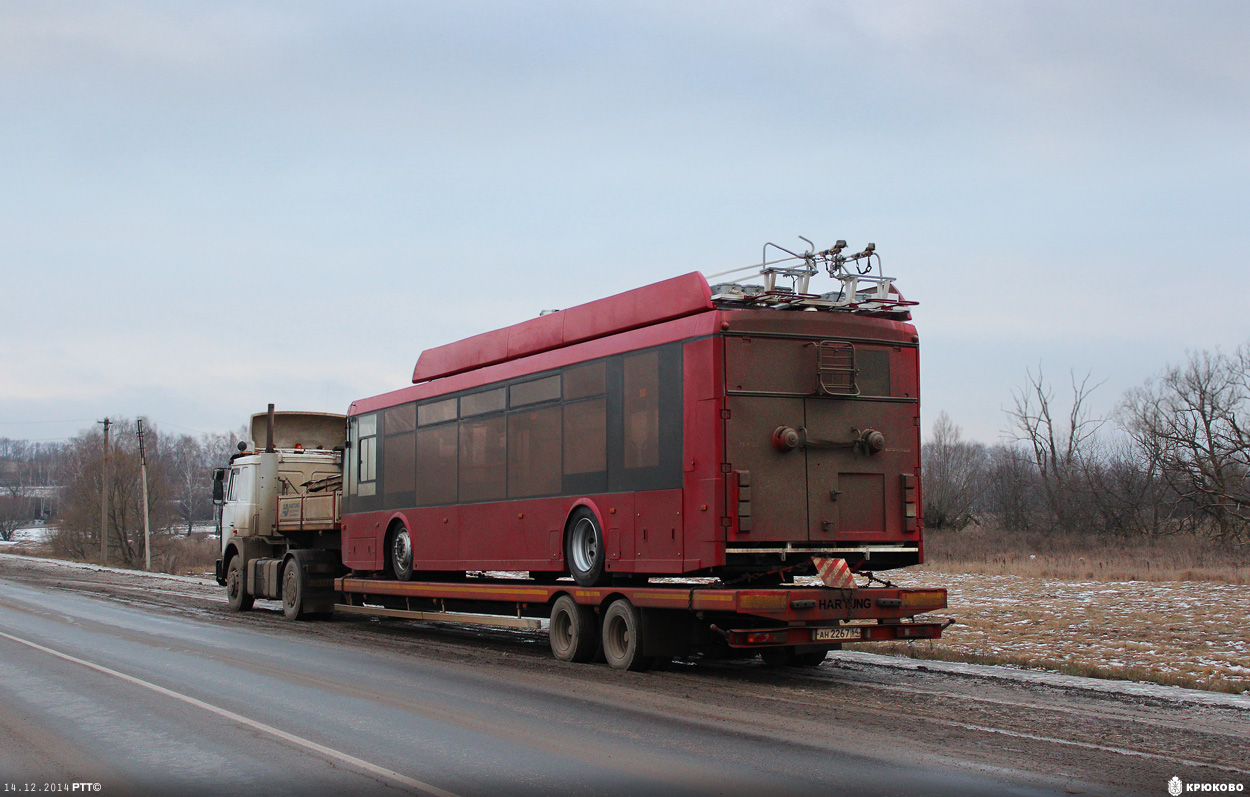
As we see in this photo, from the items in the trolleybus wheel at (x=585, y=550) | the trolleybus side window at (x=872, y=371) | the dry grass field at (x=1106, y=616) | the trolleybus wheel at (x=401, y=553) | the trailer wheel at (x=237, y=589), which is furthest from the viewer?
the trailer wheel at (x=237, y=589)

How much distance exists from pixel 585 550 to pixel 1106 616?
29.1 ft

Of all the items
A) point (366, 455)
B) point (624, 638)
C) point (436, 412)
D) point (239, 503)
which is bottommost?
point (624, 638)

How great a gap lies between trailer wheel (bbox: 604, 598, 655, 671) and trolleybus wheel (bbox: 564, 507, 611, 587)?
40 cm

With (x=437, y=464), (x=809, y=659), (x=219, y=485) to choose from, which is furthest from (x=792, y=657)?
(x=219, y=485)

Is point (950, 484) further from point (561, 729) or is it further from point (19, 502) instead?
point (19, 502)

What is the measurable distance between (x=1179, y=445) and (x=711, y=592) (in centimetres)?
2855

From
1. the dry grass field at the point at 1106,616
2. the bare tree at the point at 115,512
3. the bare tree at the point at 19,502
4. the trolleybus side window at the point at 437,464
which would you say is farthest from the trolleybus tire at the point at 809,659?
the bare tree at the point at 19,502

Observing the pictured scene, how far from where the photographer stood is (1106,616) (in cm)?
1633

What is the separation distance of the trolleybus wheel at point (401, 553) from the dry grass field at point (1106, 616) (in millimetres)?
7084

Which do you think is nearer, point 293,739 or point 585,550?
point 293,739

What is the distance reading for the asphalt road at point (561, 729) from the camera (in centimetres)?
636

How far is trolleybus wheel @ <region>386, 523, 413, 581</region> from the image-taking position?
651 inches

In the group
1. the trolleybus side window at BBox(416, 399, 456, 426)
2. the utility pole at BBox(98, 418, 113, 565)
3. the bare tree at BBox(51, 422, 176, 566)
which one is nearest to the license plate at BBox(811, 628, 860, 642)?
the trolleybus side window at BBox(416, 399, 456, 426)

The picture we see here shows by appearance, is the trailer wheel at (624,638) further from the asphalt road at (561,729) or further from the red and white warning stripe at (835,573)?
the red and white warning stripe at (835,573)
